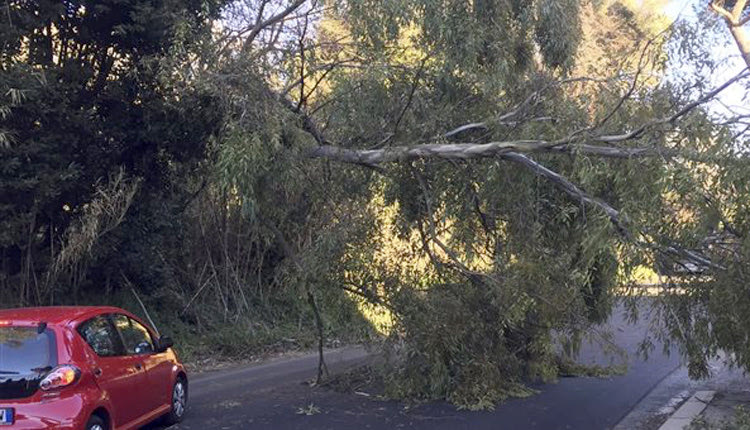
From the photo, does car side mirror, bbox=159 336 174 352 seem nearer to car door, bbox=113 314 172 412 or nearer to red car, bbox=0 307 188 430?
car door, bbox=113 314 172 412

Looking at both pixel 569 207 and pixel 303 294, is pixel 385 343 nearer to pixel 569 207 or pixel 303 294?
pixel 303 294

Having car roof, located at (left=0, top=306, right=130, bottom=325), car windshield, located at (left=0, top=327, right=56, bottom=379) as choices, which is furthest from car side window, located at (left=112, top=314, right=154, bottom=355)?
car windshield, located at (left=0, top=327, right=56, bottom=379)

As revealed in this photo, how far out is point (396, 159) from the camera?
34.7 ft

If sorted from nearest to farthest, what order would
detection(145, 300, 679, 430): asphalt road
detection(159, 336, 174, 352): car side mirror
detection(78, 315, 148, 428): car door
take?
detection(78, 315, 148, 428): car door < detection(159, 336, 174, 352): car side mirror < detection(145, 300, 679, 430): asphalt road

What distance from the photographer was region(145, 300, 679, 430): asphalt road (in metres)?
9.56

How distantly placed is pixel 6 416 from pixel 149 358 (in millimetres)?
2189

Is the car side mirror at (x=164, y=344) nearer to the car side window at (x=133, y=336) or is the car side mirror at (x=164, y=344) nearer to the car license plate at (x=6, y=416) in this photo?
the car side window at (x=133, y=336)

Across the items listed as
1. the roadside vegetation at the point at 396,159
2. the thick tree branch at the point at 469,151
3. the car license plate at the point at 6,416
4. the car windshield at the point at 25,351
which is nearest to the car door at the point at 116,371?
the car windshield at the point at 25,351

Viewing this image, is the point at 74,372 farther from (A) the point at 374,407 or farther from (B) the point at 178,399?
(A) the point at 374,407

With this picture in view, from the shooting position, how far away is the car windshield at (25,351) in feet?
22.6

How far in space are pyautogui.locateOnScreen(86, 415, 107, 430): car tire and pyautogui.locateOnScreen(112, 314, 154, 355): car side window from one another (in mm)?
1032

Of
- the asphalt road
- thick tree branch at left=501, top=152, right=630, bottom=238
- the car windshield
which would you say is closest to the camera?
the car windshield

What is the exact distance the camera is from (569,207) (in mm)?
10359

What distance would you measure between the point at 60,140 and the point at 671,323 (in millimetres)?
8712
